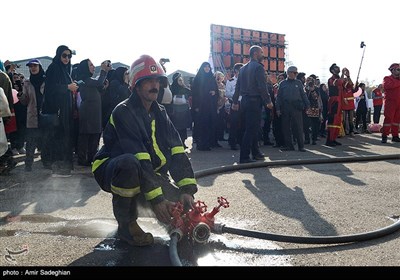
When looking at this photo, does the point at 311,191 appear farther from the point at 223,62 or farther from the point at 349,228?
the point at 223,62

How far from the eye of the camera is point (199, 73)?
32.1ft

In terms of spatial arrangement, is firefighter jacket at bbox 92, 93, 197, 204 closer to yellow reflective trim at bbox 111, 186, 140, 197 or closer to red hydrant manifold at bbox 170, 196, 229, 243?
yellow reflective trim at bbox 111, 186, 140, 197

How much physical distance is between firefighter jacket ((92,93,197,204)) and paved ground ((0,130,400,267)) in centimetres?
51

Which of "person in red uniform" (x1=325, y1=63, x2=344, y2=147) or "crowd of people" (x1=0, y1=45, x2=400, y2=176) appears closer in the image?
"crowd of people" (x1=0, y1=45, x2=400, y2=176)

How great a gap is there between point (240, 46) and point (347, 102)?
9.05m

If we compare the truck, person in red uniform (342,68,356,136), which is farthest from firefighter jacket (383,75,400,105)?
the truck

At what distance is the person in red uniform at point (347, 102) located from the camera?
1044 cm

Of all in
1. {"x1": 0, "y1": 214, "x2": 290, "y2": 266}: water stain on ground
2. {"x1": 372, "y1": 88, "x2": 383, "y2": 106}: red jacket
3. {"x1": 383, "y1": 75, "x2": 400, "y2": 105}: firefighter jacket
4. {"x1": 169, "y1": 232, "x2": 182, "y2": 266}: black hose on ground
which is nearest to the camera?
{"x1": 169, "y1": 232, "x2": 182, "y2": 266}: black hose on ground

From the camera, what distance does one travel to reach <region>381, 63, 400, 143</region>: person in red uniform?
33.9 feet

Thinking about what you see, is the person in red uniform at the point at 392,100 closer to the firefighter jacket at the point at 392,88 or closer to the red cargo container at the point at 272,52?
the firefighter jacket at the point at 392,88

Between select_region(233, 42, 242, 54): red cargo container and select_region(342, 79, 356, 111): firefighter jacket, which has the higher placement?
A: select_region(233, 42, 242, 54): red cargo container

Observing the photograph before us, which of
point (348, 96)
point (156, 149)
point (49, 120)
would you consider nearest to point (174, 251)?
point (156, 149)

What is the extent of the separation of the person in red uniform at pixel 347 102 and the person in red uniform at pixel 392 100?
923mm
